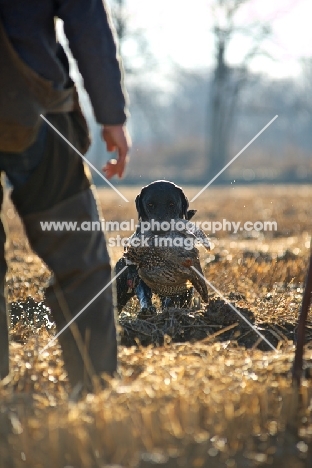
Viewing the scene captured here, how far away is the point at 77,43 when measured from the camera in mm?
2715

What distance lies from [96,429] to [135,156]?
4788 cm

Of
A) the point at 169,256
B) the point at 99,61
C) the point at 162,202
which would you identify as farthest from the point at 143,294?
the point at 99,61

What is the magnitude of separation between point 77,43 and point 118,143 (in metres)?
0.40

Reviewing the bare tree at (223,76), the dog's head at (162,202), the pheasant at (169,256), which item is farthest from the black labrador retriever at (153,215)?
the bare tree at (223,76)

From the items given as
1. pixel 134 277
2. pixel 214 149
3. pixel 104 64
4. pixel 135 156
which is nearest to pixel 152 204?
pixel 134 277

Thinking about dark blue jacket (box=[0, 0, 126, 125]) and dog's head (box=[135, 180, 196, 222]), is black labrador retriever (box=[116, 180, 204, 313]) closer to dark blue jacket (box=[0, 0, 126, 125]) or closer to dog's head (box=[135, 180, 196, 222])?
dog's head (box=[135, 180, 196, 222])

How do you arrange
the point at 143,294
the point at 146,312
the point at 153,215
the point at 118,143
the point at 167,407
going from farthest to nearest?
the point at 143,294
the point at 146,312
the point at 153,215
the point at 118,143
the point at 167,407

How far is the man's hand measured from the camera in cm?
284

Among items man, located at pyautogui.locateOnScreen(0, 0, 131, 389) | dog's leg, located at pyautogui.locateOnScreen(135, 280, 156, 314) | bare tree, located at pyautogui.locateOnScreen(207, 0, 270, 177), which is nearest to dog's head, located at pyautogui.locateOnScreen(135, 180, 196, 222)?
dog's leg, located at pyautogui.locateOnScreen(135, 280, 156, 314)

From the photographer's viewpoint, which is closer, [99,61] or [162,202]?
[99,61]

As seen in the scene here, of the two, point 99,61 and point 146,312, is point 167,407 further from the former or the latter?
point 146,312

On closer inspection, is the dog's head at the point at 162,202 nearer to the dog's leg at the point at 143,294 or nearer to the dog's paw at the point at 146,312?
the dog's leg at the point at 143,294

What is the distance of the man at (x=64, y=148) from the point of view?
262 cm

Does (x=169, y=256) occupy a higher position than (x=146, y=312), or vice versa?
(x=169, y=256)
